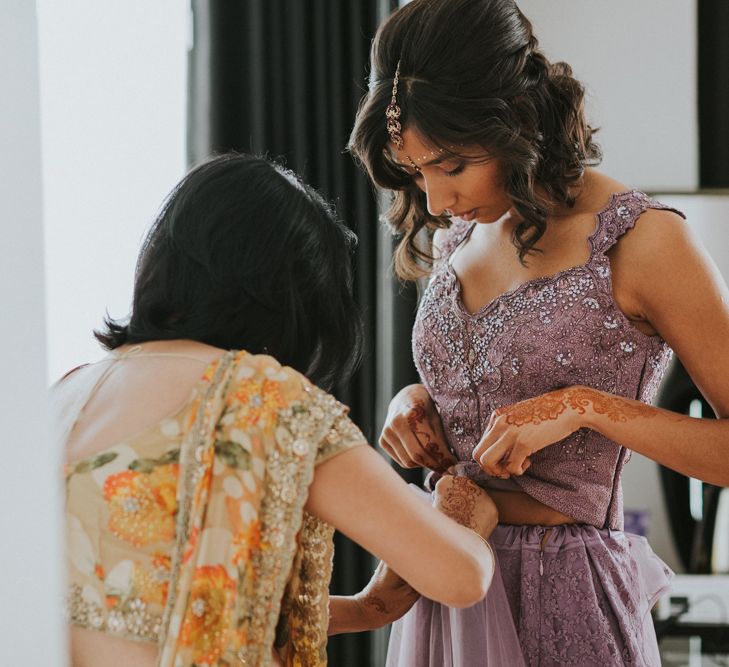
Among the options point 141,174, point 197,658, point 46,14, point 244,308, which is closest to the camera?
point 197,658

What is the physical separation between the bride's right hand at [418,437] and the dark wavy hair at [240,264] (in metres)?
0.38

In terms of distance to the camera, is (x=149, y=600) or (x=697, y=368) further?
(x=697, y=368)

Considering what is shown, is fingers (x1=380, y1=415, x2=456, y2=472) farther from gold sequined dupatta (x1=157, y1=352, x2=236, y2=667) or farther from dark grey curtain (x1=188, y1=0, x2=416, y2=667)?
dark grey curtain (x1=188, y1=0, x2=416, y2=667)

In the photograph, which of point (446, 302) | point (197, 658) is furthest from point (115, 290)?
point (197, 658)

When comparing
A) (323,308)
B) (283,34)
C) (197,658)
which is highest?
(283,34)

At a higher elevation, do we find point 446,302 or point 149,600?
point 446,302

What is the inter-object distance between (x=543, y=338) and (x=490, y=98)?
0.36 m

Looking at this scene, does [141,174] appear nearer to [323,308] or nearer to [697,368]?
[323,308]

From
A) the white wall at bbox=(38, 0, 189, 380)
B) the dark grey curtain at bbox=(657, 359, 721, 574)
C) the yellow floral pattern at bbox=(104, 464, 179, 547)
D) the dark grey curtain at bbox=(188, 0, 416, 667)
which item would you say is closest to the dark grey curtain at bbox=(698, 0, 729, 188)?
the dark grey curtain at bbox=(657, 359, 721, 574)

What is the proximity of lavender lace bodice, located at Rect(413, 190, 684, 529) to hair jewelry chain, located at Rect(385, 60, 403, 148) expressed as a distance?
0.94 ft

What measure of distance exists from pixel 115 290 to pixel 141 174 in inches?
12.9

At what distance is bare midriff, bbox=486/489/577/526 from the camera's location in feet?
4.65

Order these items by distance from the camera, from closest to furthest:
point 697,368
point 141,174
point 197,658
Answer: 1. point 197,658
2. point 697,368
3. point 141,174

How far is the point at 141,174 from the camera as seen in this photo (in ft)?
8.29
